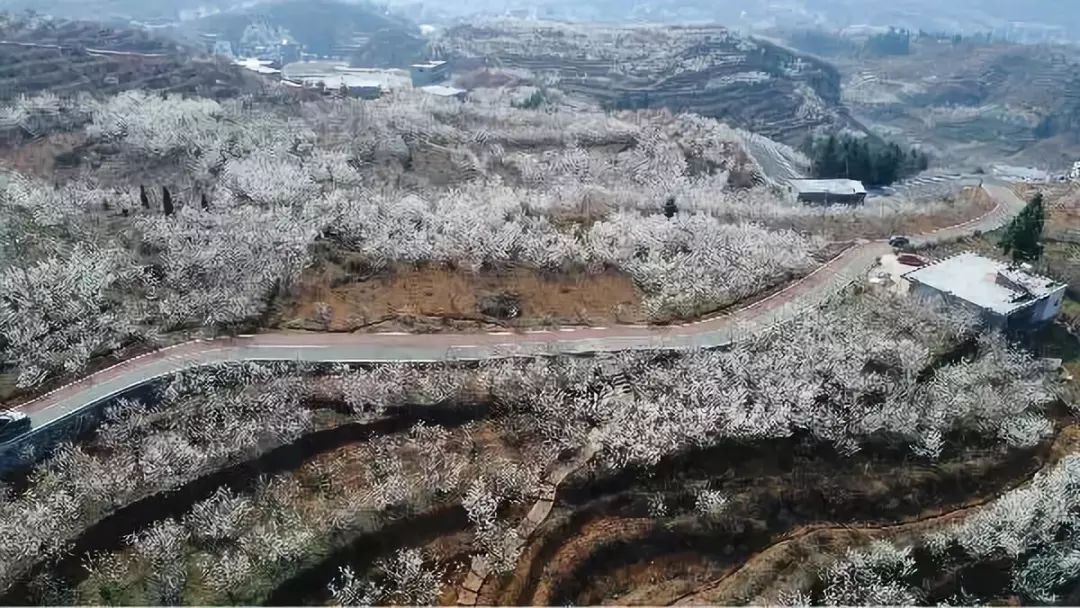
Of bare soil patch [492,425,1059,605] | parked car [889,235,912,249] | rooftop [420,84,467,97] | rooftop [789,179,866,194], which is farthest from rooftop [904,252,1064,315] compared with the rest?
rooftop [420,84,467,97]

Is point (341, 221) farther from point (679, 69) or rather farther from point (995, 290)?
point (679, 69)

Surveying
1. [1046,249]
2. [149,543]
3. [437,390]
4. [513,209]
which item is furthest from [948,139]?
[149,543]

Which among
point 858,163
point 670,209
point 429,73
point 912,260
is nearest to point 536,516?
point 670,209

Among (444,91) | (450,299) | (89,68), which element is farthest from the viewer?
(444,91)

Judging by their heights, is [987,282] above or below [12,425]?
above

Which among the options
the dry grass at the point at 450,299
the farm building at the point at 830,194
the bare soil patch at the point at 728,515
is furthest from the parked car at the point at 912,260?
the farm building at the point at 830,194

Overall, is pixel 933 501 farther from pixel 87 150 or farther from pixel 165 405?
pixel 87 150
